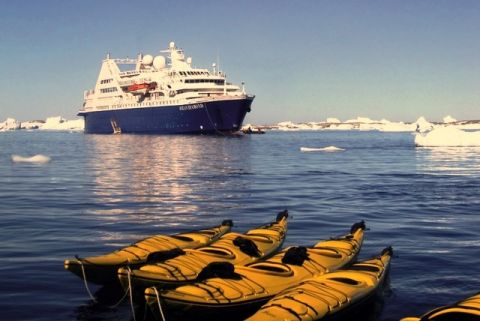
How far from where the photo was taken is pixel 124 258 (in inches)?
335

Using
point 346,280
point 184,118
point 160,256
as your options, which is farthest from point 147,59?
point 346,280

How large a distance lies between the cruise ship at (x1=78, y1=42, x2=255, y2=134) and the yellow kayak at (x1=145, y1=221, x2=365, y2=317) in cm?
6786

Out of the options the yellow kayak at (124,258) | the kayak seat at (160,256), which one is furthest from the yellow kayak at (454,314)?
the yellow kayak at (124,258)

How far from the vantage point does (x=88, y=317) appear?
7.45m

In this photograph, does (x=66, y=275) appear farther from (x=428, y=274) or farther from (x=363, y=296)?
(x=428, y=274)

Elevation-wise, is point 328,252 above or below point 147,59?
below

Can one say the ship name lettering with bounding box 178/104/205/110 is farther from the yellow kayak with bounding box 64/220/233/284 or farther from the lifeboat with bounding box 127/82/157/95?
the yellow kayak with bounding box 64/220/233/284

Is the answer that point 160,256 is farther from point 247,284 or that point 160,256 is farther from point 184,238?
point 184,238

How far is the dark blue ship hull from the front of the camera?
7675 cm

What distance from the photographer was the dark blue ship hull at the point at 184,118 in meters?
76.8

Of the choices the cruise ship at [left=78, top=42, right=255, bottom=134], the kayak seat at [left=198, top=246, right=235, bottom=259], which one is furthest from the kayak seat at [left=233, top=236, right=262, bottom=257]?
the cruise ship at [left=78, top=42, right=255, bottom=134]

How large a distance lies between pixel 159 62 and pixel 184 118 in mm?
19214

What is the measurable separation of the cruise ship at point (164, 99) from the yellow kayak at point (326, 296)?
6848 centimetres

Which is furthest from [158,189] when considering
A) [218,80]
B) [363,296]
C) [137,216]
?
[218,80]
